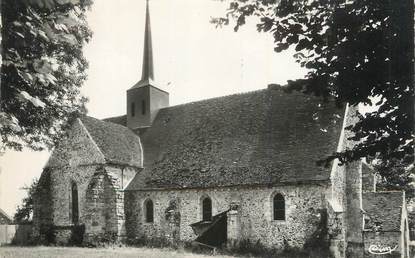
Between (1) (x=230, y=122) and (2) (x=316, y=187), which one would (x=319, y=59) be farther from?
(1) (x=230, y=122)

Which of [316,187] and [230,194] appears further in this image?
[230,194]

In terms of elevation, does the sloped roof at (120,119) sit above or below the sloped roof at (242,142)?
above

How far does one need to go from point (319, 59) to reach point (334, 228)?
49.9 feet

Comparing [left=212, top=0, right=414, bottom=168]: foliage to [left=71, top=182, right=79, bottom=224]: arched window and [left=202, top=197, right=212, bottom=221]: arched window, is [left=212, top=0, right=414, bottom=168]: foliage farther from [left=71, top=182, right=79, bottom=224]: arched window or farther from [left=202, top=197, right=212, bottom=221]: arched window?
[left=71, top=182, right=79, bottom=224]: arched window

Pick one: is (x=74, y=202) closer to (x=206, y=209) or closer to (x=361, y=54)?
(x=206, y=209)

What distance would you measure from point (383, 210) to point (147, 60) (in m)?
18.6

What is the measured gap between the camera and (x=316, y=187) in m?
20.6

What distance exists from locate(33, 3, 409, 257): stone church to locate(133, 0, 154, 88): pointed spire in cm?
335

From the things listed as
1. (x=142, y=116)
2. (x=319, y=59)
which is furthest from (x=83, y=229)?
(x=319, y=59)

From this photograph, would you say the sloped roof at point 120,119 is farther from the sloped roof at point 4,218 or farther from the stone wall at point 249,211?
the sloped roof at point 4,218

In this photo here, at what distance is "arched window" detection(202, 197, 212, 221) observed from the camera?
23.8 m

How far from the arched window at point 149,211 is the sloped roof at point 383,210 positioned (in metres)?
12.0

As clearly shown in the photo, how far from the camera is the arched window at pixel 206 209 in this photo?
23.8 meters

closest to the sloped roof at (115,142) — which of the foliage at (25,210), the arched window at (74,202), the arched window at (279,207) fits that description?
the arched window at (74,202)
